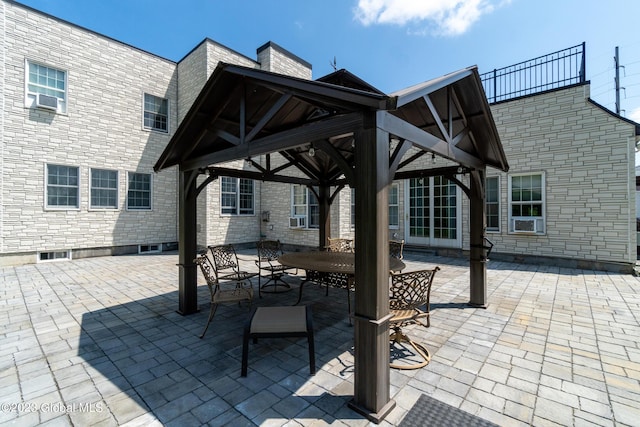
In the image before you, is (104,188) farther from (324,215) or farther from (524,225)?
(524,225)

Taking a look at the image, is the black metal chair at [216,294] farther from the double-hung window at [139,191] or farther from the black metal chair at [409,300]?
the double-hung window at [139,191]

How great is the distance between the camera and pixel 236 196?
38.5 feet

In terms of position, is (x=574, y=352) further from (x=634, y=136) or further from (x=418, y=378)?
(x=634, y=136)

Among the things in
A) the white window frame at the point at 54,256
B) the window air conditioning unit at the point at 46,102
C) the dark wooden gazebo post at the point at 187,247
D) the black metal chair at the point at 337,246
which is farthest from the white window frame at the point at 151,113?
the black metal chair at the point at 337,246

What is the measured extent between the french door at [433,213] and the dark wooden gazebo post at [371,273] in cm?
807

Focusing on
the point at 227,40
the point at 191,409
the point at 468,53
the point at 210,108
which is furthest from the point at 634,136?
the point at 227,40

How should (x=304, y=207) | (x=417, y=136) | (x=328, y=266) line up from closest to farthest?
(x=417, y=136), (x=328, y=266), (x=304, y=207)

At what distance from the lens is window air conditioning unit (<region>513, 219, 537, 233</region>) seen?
7891 mm

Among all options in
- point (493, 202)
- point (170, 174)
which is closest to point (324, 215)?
point (493, 202)

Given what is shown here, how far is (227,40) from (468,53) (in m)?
8.80

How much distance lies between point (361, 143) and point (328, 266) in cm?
231

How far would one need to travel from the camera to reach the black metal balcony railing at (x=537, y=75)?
7656mm

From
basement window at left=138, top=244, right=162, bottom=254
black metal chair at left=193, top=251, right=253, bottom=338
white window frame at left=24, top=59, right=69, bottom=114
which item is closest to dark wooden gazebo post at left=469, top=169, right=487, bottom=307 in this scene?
black metal chair at left=193, top=251, right=253, bottom=338

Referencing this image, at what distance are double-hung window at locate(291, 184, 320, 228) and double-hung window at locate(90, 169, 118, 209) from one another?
20.8ft
